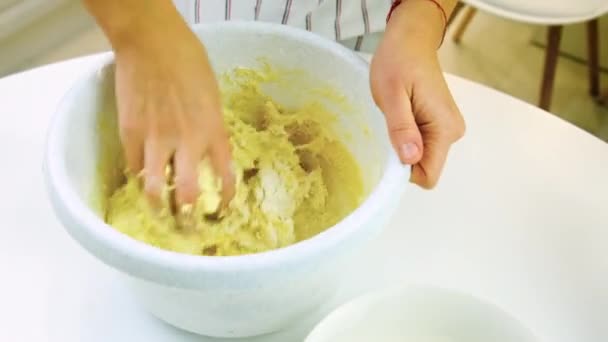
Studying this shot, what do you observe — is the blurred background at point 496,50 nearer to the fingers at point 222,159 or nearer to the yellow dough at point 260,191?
the yellow dough at point 260,191

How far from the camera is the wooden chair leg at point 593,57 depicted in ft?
4.99

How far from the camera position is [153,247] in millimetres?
439

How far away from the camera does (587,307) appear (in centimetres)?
59

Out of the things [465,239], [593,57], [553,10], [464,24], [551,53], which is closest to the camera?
[465,239]

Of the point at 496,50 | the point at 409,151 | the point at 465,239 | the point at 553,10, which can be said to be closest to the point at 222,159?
the point at 409,151

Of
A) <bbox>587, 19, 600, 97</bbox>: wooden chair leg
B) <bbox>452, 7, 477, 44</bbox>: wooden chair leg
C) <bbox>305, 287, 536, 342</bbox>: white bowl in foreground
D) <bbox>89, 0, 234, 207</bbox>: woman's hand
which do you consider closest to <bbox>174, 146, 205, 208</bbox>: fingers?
<bbox>89, 0, 234, 207</bbox>: woman's hand

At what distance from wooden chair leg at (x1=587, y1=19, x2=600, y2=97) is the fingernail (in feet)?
3.83

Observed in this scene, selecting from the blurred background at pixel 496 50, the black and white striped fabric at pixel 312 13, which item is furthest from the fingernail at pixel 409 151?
the blurred background at pixel 496 50

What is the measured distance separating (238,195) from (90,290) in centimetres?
15

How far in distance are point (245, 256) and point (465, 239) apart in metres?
0.28

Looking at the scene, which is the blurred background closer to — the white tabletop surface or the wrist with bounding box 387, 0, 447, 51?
the white tabletop surface

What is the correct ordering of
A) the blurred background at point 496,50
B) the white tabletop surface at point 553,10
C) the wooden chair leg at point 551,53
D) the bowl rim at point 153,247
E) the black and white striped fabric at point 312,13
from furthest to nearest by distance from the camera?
the blurred background at point 496,50
the wooden chair leg at point 551,53
the white tabletop surface at point 553,10
the black and white striped fabric at point 312,13
the bowl rim at point 153,247

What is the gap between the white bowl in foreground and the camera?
1.54 ft

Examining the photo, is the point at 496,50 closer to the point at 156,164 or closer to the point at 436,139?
the point at 436,139
